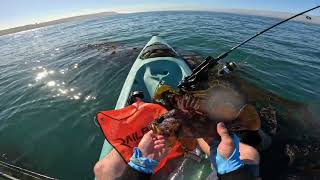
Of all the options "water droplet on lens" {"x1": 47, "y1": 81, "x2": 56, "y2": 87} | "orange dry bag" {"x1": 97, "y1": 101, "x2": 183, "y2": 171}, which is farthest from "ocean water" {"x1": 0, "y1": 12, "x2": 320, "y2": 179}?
"orange dry bag" {"x1": 97, "y1": 101, "x2": 183, "y2": 171}

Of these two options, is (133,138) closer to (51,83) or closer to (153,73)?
(153,73)

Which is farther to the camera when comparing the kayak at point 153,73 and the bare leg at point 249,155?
the kayak at point 153,73

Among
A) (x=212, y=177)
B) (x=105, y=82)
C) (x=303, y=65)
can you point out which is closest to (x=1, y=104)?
(x=105, y=82)

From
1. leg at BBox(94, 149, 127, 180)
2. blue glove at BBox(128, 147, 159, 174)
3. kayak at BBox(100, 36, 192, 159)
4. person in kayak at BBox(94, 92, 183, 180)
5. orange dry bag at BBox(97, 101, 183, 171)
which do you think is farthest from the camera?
kayak at BBox(100, 36, 192, 159)

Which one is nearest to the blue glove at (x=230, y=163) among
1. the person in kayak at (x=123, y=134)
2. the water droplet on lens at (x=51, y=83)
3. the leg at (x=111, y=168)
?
the person in kayak at (x=123, y=134)

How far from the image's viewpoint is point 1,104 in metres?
9.94

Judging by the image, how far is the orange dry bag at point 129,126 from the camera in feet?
13.2

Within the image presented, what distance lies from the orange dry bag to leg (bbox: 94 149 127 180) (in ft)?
0.39

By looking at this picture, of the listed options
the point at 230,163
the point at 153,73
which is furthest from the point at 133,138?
the point at 153,73

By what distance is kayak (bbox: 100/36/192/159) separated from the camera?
667 centimetres

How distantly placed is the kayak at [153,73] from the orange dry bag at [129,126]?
1.73 metres

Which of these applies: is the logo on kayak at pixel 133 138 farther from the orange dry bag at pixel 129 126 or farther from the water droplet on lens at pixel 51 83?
the water droplet on lens at pixel 51 83

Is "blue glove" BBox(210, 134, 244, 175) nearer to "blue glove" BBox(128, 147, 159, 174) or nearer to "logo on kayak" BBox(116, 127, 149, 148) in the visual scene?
"blue glove" BBox(128, 147, 159, 174)

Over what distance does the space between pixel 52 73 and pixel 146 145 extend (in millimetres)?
9612
